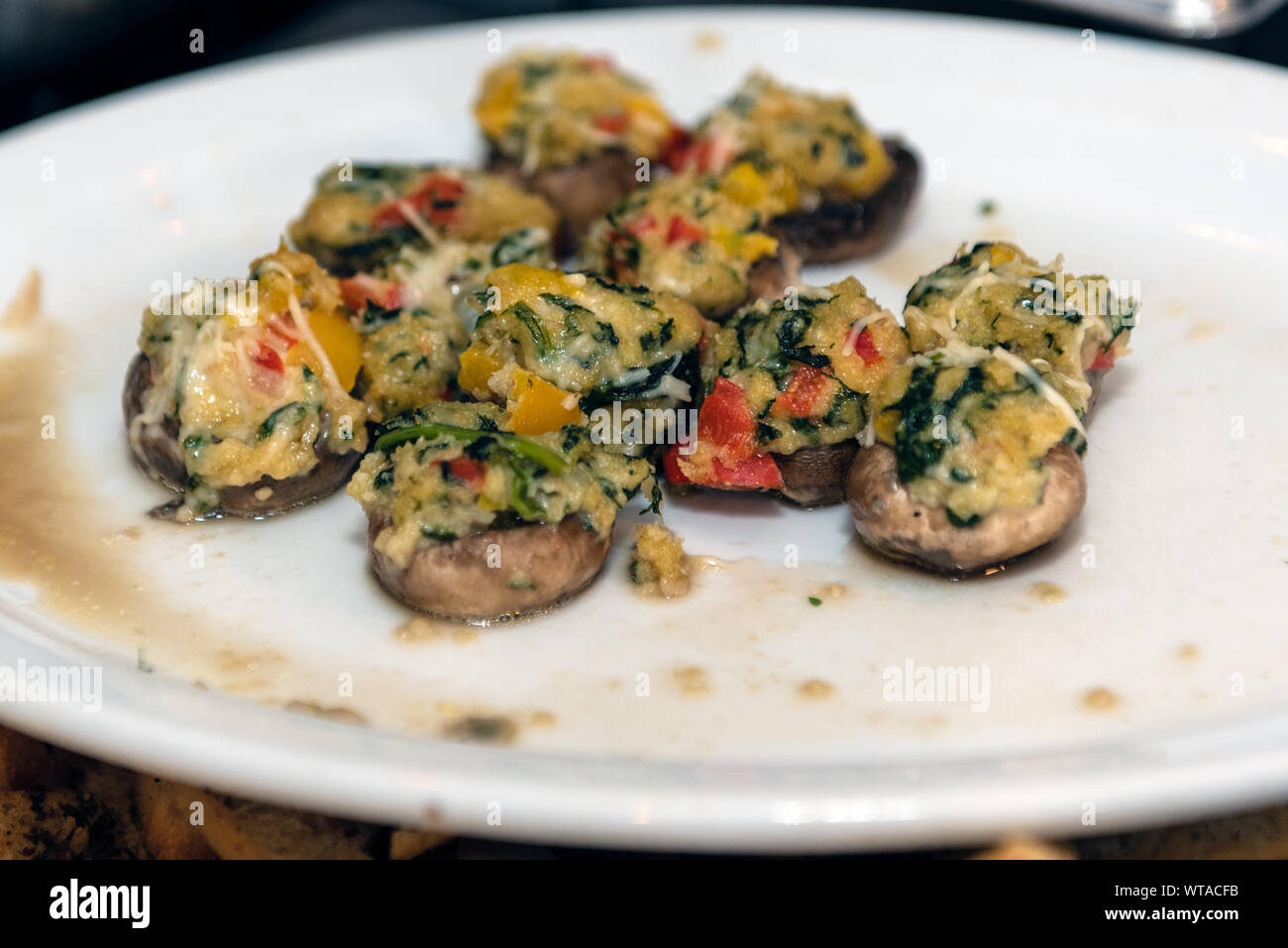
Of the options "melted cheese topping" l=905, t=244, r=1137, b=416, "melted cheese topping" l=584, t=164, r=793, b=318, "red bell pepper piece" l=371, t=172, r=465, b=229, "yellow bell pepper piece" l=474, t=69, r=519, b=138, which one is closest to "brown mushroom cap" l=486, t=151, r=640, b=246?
"yellow bell pepper piece" l=474, t=69, r=519, b=138

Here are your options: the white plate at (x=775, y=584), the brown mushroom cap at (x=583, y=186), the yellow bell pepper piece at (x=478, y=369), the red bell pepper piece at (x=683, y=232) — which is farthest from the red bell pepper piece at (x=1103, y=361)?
the brown mushroom cap at (x=583, y=186)

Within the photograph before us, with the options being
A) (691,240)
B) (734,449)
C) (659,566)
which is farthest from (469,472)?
(691,240)

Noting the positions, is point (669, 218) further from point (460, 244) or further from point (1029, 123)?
point (1029, 123)

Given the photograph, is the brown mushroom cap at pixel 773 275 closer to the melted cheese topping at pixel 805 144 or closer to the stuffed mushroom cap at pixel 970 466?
the melted cheese topping at pixel 805 144

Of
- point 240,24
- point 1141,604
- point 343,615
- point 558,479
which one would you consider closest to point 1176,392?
point 1141,604

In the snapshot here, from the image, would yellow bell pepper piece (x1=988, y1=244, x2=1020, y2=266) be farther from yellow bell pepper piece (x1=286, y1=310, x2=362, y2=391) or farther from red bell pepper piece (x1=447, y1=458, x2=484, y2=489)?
yellow bell pepper piece (x1=286, y1=310, x2=362, y2=391)

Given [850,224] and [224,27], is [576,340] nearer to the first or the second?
[850,224]
